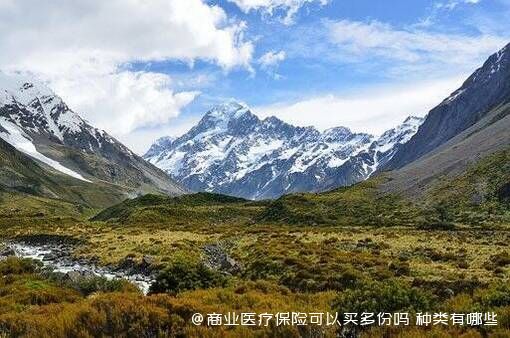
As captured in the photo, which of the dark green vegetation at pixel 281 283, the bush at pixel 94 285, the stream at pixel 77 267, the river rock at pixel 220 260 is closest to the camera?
the dark green vegetation at pixel 281 283

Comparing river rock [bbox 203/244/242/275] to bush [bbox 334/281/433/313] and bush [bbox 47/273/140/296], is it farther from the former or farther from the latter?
bush [bbox 334/281/433/313]

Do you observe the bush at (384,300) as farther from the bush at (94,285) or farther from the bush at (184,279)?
the bush at (94,285)

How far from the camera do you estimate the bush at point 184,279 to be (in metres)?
24.4

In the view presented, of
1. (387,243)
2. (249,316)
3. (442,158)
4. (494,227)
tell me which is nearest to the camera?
Answer: (249,316)

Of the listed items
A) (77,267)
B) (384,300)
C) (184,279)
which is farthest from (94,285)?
(77,267)

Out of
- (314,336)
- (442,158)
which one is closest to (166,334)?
(314,336)

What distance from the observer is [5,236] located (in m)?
83.4

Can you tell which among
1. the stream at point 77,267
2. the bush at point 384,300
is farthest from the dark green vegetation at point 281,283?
the stream at point 77,267

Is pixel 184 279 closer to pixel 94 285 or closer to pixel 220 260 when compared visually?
pixel 94 285

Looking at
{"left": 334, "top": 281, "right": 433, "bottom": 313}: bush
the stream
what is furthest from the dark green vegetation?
the stream

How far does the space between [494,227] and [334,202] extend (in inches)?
2325

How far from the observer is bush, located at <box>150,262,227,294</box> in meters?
24.4

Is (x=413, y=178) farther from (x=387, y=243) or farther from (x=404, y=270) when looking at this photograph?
(x=404, y=270)

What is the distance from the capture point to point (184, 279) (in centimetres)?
2488
